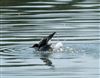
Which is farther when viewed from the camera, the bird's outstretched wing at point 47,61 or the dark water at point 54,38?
the bird's outstretched wing at point 47,61

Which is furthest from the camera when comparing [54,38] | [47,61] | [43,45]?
[54,38]

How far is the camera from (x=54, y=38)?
1739 cm

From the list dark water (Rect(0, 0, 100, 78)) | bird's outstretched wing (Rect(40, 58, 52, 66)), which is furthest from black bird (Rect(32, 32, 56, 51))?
bird's outstretched wing (Rect(40, 58, 52, 66))

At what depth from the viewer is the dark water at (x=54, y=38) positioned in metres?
13.5

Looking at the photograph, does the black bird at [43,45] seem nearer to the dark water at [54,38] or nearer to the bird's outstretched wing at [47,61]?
the dark water at [54,38]

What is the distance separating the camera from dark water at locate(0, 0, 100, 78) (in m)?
13.5

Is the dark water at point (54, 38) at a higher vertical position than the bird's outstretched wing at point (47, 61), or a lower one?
higher

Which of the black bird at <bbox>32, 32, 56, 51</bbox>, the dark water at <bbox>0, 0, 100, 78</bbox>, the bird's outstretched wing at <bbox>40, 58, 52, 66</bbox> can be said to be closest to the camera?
the dark water at <bbox>0, 0, 100, 78</bbox>

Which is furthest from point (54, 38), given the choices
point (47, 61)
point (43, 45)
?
point (47, 61)

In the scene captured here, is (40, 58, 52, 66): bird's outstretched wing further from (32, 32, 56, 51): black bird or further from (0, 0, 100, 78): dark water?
(32, 32, 56, 51): black bird

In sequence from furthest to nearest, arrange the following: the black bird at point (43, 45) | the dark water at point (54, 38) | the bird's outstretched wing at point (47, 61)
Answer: the black bird at point (43, 45) → the bird's outstretched wing at point (47, 61) → the dark water at point (54, 38)

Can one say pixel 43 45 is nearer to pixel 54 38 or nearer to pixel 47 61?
pixel 47 61

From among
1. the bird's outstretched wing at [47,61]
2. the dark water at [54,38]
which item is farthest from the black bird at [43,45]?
the bird's outstretched wing at [47,61]

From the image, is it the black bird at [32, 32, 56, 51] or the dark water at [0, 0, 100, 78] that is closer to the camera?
the dark water at [0, 0, 100, 78]
